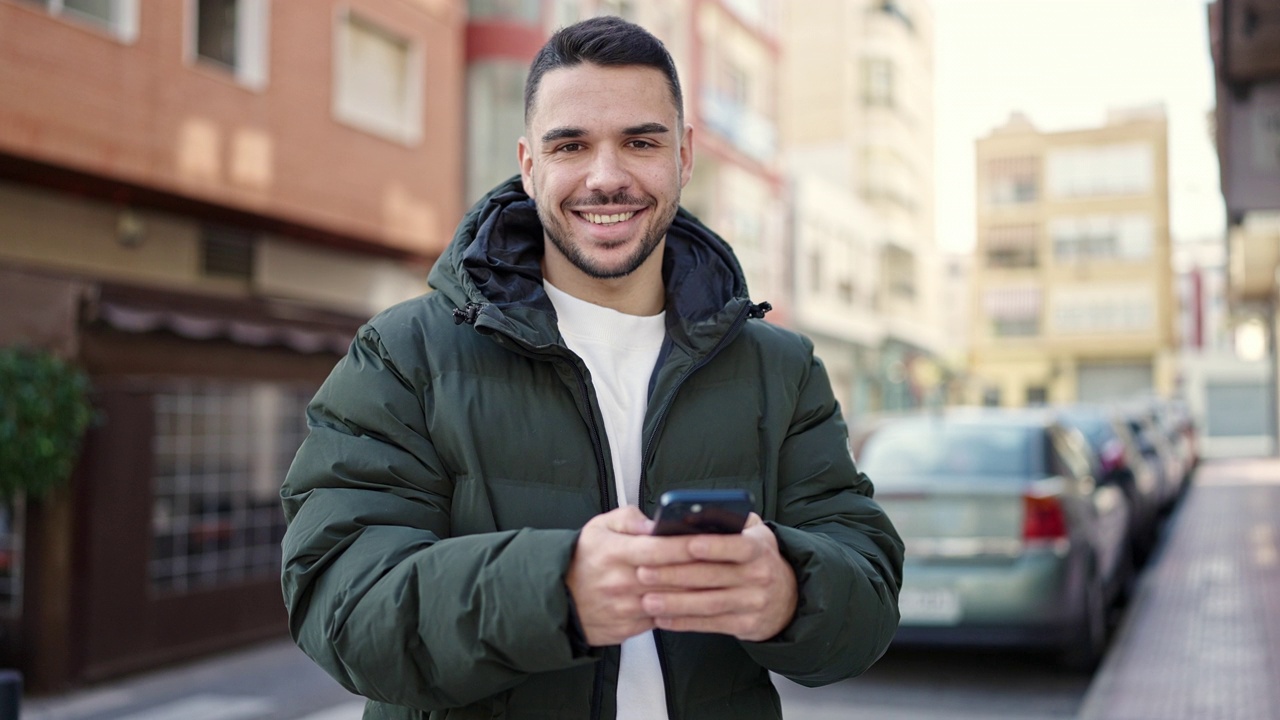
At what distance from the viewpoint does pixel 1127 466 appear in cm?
1172

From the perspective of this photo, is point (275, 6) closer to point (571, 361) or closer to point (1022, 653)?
point (1022, 653)

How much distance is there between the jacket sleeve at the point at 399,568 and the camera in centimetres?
155

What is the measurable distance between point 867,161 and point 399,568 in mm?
38503

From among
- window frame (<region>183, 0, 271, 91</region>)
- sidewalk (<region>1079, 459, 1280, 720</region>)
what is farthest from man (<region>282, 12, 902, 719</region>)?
window frame (<region>183, 0, 271, 91</region>)

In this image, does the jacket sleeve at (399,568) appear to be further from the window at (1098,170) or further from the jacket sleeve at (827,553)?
the window at (1098,170)

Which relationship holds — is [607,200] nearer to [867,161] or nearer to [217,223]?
[217,223]

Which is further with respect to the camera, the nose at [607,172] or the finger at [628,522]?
the nose at [607,172]

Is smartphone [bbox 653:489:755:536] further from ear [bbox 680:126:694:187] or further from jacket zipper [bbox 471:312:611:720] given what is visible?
ear [bbox 680:126:694:187]

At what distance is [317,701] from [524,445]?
6.34 meters

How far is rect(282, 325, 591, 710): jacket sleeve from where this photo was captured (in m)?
1.55

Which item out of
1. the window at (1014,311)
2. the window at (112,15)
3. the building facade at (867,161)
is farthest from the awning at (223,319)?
the window at (1014,311)

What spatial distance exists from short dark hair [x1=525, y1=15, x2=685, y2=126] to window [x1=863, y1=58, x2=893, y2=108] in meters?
38.4

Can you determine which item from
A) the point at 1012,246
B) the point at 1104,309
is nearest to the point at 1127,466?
the point at 1104,309

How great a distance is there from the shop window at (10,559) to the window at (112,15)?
3863mm
